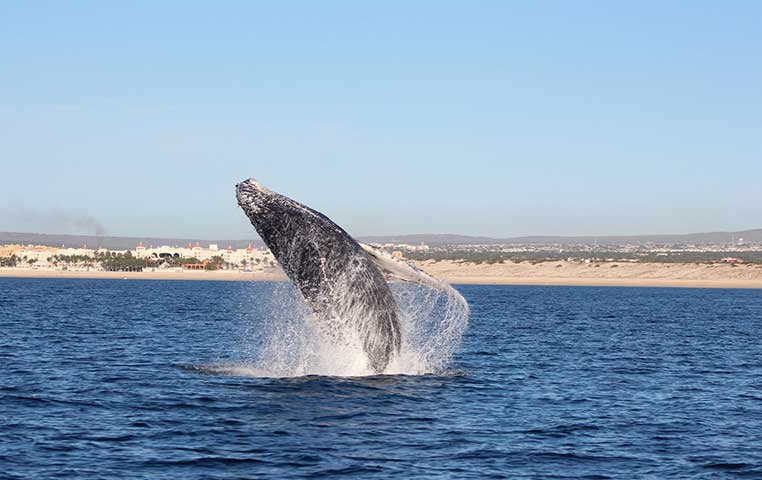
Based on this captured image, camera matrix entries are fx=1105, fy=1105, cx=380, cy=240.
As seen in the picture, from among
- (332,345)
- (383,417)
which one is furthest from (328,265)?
(383,417)

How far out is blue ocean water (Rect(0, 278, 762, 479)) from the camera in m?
16.8

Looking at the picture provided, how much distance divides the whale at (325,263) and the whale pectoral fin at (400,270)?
0.03 m

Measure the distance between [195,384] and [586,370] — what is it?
1154 centimetres

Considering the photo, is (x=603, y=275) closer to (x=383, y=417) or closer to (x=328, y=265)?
(x=328, y=265)

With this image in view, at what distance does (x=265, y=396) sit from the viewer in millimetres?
22703

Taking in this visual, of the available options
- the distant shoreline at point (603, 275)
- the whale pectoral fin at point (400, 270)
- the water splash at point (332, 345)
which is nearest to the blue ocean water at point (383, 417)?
the water splash at point (332, 345)

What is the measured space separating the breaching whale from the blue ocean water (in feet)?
5.32

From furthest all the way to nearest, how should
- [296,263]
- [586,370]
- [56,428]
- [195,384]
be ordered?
[586,370] < [195,384] < [296,263] < [56,428]

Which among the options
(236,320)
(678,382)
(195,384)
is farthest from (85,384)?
(236,320)

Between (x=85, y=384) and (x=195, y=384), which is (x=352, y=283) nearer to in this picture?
(x=195, y=384)

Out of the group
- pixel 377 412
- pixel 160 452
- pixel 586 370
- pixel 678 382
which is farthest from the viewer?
pixel 586 370

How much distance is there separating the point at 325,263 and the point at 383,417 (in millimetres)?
3647

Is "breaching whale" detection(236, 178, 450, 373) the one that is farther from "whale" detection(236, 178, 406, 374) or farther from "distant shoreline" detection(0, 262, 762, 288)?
"distant shoreline" detection(0, 262, 762, 288)

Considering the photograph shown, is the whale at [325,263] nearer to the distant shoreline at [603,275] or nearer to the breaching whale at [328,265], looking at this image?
the breaching whale at [328,265]
